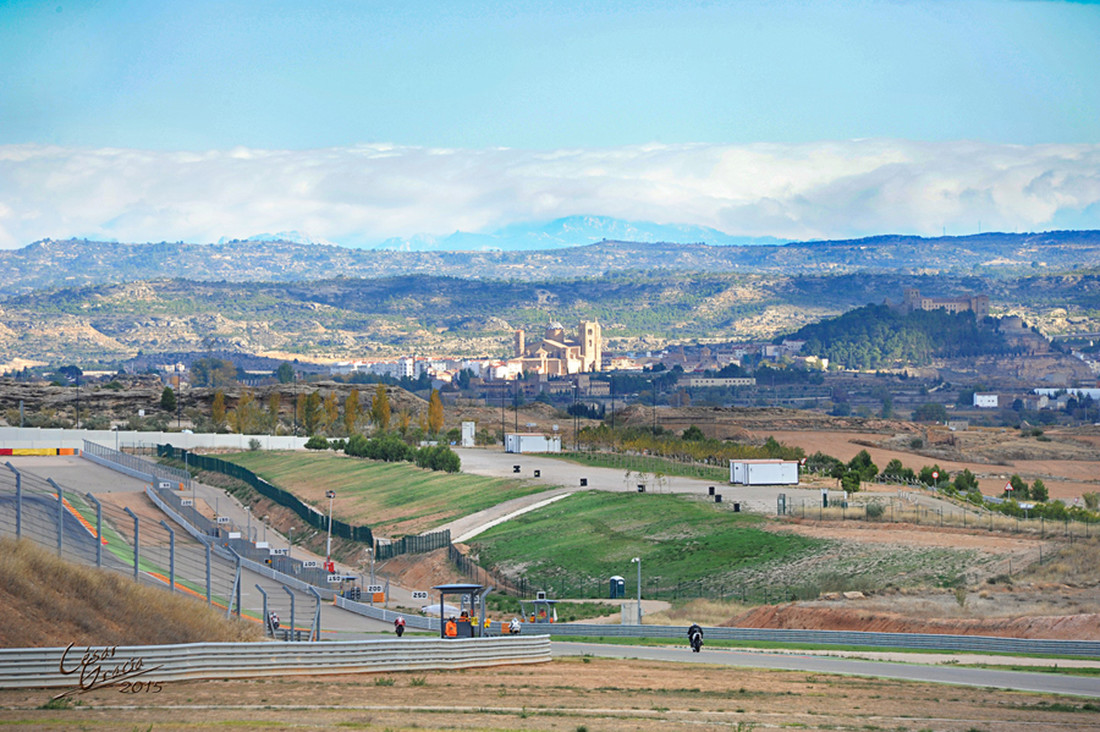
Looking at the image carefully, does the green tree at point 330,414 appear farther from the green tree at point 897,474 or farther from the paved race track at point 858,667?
the paved race track at point 858,667

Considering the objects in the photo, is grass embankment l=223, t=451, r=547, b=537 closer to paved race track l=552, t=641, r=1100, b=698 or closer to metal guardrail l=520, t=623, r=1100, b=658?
metal guardrail l=520, t=623, r=1100, b=658

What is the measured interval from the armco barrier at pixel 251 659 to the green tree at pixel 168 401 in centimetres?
14114

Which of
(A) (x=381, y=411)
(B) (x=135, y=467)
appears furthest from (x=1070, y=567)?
(A) (x=381, y=411)

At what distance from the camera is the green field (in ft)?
195

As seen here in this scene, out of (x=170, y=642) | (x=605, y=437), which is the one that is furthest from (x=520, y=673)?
(x=605, y=437)

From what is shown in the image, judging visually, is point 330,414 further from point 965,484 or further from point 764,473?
point 965,484

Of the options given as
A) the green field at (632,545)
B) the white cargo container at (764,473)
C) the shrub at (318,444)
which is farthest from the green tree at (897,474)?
the shrub at (318,444)

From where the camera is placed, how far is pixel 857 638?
41.7 meters

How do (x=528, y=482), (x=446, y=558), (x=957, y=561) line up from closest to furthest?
(x=957, y=561) < (x=446, y=558) < (x=528, y=482)

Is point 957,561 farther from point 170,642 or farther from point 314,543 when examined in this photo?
point 314,543

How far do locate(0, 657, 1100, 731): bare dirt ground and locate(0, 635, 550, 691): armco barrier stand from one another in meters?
0.41

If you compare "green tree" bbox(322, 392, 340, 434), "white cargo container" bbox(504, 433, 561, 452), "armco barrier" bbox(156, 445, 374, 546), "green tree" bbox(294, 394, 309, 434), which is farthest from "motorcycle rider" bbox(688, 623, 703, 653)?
"green tree" bbox(294, 394, 309, 434)

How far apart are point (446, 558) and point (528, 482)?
2345 centimetres

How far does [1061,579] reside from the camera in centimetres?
4988
